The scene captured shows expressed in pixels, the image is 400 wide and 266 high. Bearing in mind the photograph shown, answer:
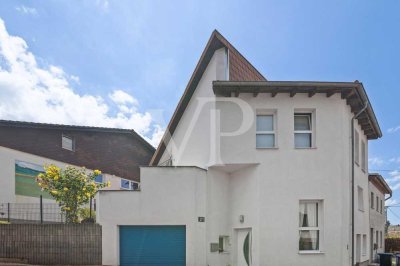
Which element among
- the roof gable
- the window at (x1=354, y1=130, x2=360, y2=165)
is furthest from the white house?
the roof gable

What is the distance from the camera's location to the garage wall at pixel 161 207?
11.5 m

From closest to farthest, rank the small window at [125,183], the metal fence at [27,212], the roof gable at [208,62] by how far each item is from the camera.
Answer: the roof gable at [208,62], the metal fence at [27,212], the small window at [125,183]

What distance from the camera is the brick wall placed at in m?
11.3

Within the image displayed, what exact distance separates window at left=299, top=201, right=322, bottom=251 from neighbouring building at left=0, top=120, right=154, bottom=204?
12982mm

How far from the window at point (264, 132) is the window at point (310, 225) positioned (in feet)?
7.84

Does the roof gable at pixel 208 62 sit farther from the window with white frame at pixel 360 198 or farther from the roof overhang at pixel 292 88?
the window with white frame at pixel 360 198

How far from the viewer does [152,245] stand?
457 inches

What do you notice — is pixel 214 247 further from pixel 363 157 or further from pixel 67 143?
pixel 67 143

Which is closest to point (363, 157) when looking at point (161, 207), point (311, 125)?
point (311, 125)

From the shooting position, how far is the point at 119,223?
11.6 m

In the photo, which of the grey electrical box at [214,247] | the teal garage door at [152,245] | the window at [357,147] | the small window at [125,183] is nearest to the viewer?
the teal garage door at [152,245]

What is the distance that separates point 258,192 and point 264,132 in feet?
7.05

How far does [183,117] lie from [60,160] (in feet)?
27.8

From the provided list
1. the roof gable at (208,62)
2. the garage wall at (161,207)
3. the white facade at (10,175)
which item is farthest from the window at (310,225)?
the white facade at (10,175)
